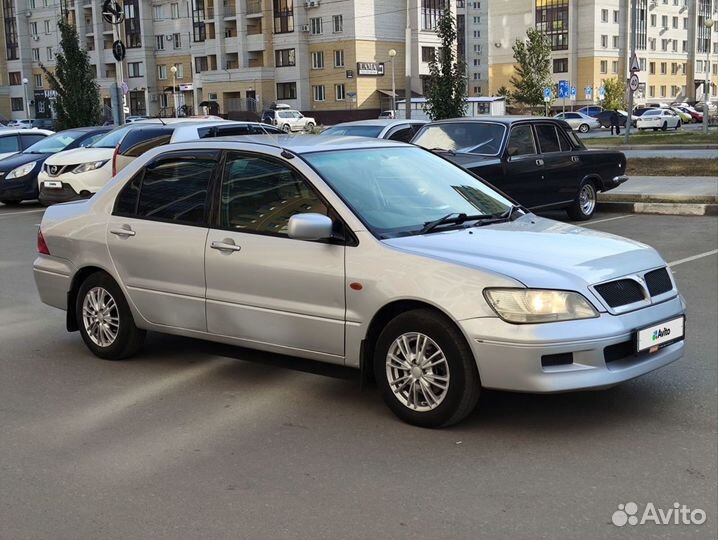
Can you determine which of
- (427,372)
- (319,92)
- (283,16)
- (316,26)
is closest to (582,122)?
(319,92)

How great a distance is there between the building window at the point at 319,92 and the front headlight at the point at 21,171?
6403 cm

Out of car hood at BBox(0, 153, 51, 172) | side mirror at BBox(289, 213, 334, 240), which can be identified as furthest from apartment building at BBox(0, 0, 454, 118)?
side mirror at BBox(289, 213, 334, 240)

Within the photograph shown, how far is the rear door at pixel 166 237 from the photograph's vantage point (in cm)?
614

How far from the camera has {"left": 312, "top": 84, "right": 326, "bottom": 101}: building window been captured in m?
81.9

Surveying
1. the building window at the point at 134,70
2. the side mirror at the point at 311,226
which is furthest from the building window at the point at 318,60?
the side mirror at the point at 311,226

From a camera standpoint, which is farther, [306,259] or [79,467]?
[306,259]

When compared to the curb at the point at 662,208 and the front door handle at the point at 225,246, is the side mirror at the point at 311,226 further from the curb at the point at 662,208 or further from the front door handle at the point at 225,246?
the curb at the point at 662,208

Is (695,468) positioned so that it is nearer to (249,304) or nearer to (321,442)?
(321,442)

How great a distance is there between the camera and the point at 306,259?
5.53 metres

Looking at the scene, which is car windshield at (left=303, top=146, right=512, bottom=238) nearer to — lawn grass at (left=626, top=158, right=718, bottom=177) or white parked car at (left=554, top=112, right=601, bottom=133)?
lawn grass at (left=626, top=158, right=718, bottom=177)

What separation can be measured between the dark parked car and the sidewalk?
1187mm

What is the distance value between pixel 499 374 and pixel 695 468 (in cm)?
107

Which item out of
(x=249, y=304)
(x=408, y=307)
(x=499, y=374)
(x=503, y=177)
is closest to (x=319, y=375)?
(x=249, y=304)

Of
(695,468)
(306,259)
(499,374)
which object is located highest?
Answer: (306,259)
